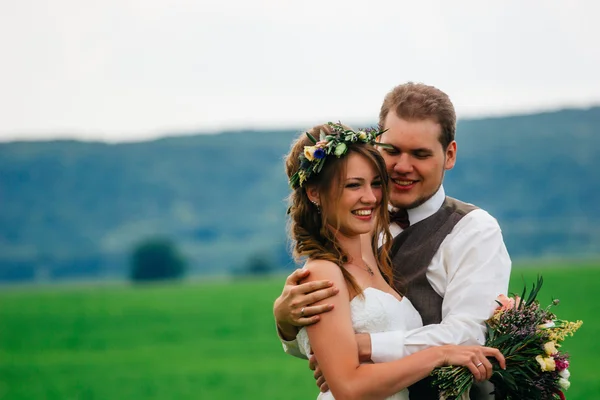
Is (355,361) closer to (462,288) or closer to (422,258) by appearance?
(462,288)

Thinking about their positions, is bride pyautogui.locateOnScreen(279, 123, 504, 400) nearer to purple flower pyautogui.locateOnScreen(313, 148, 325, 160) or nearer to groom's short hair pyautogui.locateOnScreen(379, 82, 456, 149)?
purple flower pyautogui.locateOnScreen(313, 148, 325, 160)

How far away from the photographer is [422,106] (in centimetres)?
656

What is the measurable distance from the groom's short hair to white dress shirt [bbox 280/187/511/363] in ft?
2.10

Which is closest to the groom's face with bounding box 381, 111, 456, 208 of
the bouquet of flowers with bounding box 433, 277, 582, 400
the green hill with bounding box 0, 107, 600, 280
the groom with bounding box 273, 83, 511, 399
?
the groom with bounding box 273, 83, 511, 399

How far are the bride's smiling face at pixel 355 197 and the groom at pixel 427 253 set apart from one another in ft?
1.43

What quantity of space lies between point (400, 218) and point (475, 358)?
1420 millimetres

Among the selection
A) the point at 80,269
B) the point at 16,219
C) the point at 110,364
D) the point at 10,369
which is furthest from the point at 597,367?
the point at 16,219

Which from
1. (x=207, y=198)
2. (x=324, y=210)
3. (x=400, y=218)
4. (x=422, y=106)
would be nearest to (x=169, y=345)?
(x=400, y=218)

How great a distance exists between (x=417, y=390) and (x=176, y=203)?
183486 millimetres

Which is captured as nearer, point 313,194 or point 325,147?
point 325,147

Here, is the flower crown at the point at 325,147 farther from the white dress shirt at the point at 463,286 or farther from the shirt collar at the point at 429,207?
the white dress shirt at the point at 463,286

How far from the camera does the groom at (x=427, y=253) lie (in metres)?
5.97

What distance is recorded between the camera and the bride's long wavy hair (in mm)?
6133

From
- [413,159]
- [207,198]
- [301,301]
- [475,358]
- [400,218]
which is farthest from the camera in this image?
[207,198]
